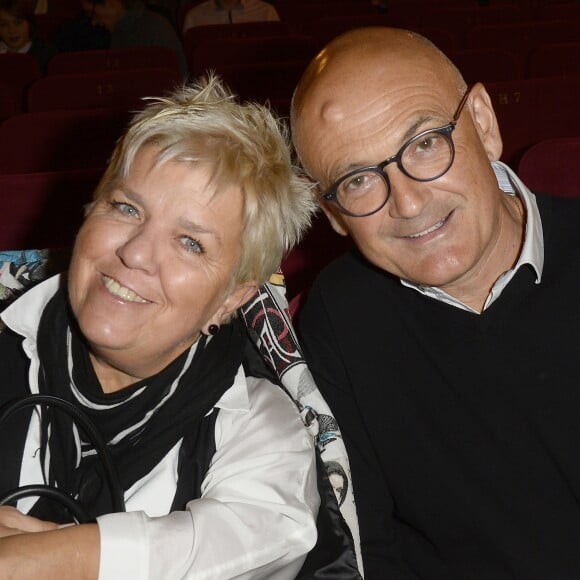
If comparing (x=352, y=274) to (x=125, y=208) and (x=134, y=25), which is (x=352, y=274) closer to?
(x=125, y=208)

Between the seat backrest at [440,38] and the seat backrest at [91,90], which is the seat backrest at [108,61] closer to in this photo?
the seat backrest at [91,90]

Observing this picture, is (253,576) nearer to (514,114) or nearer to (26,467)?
(26,467)

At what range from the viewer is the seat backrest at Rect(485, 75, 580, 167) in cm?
316

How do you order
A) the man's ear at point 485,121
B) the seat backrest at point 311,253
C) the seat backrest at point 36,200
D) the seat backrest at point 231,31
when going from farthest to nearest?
the seat backrest at point 231,31 < the seat backrest at point 36,200 < the seat backrest at point 311,253 < the man's ear at point 485,121

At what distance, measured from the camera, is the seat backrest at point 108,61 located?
187 inches

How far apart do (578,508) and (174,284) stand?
0.80 m

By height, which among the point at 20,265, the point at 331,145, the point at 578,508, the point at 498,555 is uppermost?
the point at 331,145

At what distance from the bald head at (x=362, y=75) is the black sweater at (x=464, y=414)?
1.03 feet

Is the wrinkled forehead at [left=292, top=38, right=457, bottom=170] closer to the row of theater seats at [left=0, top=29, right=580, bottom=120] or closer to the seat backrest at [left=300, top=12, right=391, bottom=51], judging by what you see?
the row of theater seats at [left=0, top=29, right=580, bottom=120]

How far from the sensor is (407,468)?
5.36ft

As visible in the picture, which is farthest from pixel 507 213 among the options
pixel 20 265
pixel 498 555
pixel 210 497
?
pixel 20 265

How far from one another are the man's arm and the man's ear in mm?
422

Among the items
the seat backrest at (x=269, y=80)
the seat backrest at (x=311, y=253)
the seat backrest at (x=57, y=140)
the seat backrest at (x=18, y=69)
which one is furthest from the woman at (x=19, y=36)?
the seat backrest at (x=311, y=253)

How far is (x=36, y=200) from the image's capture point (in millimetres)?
2355
